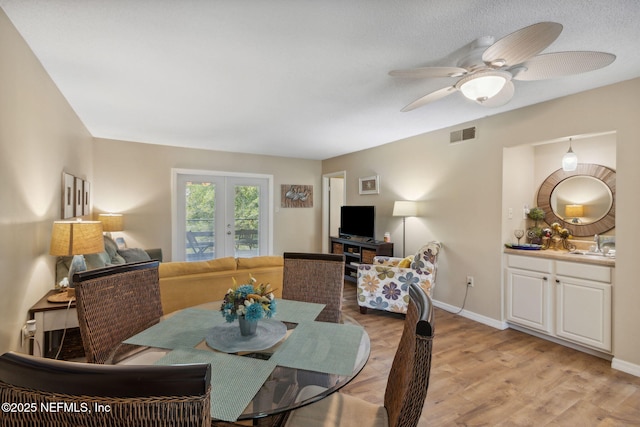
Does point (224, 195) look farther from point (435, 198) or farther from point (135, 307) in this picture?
point (135, 307)

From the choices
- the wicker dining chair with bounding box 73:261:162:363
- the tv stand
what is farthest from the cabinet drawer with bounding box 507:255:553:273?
the wicker dining chair with bounding box 73:261:162:363

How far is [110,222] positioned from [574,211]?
5911 mm

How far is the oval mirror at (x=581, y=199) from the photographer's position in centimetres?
302

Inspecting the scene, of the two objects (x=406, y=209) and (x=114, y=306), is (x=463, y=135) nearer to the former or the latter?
(x=406, y=209)

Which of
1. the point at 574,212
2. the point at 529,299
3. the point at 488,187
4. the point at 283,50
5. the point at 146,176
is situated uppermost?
the point at 283,50

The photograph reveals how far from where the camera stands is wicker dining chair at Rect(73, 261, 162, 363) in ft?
4.59

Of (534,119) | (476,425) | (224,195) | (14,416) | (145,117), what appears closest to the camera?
(14,416)

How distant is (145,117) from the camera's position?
358cm

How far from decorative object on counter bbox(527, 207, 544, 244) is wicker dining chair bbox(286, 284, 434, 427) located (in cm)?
297

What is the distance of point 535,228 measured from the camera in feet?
11.3

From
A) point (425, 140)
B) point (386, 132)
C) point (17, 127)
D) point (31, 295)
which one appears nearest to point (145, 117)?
point (17, 127)

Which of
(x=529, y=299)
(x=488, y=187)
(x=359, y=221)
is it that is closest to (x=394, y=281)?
(x=529, y=299)

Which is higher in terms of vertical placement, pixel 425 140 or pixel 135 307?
pixel 425 140

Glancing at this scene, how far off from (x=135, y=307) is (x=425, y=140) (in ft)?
12.7
